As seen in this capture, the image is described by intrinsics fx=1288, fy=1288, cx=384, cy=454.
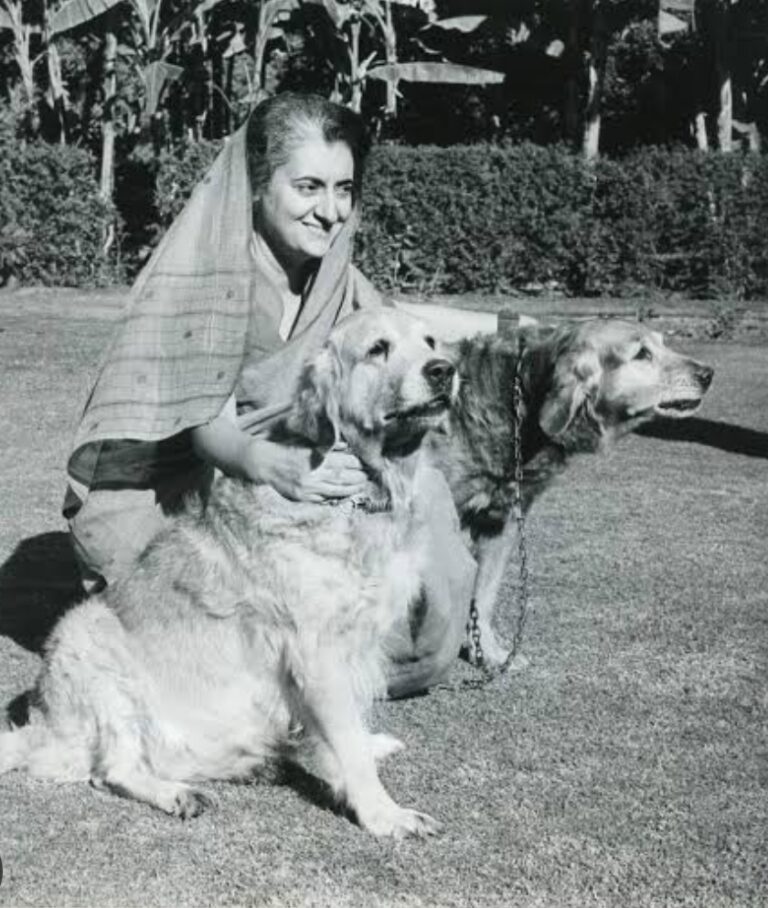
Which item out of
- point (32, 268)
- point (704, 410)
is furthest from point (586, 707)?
point (32, 268)

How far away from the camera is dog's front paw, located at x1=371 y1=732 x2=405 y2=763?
4.07 metres

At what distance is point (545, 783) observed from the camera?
12.7 feet

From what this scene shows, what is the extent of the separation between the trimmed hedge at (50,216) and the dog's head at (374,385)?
15204 millimetres

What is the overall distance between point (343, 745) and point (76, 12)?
54.5ft

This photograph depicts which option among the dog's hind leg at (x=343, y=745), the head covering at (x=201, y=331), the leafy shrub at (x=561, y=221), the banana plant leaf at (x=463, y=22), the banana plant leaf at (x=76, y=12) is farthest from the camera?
the banana plant leaf at (x=463, y=22)

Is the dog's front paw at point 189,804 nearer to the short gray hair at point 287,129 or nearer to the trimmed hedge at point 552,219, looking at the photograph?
the short gray hair at point 287,129

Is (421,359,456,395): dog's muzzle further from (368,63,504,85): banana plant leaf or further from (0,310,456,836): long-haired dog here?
(368,63,504,85): banana plant leaf

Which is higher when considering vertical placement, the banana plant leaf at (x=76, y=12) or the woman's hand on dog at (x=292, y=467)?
the banana plant leaf at (x=76, y=12)

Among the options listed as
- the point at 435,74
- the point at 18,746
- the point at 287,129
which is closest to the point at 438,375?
the point at 287,129

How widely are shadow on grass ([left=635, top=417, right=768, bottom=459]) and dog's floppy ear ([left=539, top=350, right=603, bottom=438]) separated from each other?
169 inches

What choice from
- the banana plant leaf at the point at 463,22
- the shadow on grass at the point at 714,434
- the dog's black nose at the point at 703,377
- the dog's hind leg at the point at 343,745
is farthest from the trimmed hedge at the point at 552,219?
the dog's hind leg at the point at 343,745

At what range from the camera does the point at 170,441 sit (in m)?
4.33

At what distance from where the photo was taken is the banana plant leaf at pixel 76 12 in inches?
709

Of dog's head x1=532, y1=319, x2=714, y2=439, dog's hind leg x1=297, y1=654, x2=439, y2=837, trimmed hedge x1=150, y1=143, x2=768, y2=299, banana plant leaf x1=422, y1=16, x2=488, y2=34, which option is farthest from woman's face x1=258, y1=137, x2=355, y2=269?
banana plant leaf x1=422, y1=16, x2=488, y2=34
